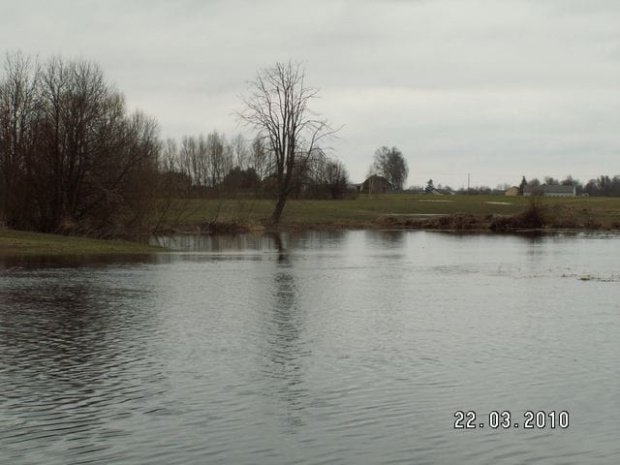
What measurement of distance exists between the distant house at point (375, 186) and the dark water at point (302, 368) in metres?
129

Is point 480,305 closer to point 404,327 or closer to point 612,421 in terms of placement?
point 404,327

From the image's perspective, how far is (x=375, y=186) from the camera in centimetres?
16300

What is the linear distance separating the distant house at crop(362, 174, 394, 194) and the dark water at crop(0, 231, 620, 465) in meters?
129

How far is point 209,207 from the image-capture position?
246 ft

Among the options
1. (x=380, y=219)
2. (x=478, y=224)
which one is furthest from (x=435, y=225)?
(x=380, y=219)

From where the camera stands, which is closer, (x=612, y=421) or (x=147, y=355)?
(x=612, y=421)

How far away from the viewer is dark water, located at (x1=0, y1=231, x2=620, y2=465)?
10.1 meters

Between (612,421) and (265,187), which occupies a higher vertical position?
(265,187)

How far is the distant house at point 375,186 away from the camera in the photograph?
520ft

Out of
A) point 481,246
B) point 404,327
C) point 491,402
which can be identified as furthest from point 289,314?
point 481,246

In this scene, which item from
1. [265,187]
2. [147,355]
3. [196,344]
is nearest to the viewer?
[147,355]

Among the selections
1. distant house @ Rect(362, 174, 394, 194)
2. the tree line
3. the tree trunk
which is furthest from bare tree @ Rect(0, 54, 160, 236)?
distant house @ Rect(362, 174, 394, 194)

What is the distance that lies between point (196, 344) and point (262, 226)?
56151 mm

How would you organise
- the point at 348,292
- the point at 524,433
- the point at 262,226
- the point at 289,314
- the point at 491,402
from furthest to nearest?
the point at 262,226 → the point at 348,292 → the point at 289,314 → the point at 491,402 → the point at 524,433
